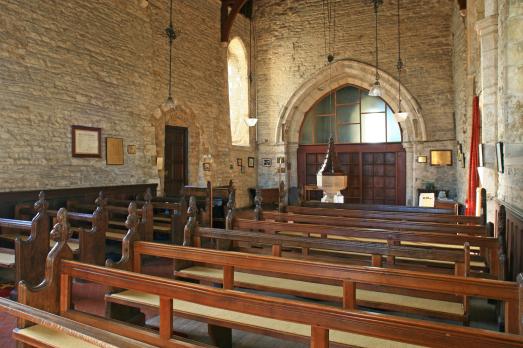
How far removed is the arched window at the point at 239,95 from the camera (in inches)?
459

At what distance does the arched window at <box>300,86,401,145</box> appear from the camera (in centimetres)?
1095

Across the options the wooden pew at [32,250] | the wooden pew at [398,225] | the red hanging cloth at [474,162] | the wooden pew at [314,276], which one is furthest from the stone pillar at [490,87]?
the wooden pew at [32,250]

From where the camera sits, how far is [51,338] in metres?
1.94

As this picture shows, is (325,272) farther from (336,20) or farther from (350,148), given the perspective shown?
(336,20)

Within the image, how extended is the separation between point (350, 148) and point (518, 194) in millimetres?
7781

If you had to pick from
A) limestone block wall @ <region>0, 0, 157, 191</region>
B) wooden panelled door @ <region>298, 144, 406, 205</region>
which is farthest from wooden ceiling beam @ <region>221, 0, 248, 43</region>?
wooden panelled door @ <region>298, 144, 406, 205</region>

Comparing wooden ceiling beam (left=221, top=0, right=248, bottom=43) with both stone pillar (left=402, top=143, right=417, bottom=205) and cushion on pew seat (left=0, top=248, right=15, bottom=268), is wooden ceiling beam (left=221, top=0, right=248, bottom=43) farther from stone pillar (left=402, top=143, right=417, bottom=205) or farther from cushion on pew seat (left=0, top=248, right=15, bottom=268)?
cushion on pew seat (left=0, top=248, right=15, bottom=268)

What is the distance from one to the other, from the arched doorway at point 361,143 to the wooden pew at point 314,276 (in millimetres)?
8705

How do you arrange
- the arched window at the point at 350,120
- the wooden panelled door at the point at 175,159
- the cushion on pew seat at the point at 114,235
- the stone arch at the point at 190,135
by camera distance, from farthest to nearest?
the arched window at the point at 350,120 → the wooden panelled door at the point at 175,159 → the stone arch at the point at 190,135 → the cushion on pew seat at the point at 114,235

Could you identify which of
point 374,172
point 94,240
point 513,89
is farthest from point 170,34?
point 513,89

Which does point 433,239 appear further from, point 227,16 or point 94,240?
point 227,16

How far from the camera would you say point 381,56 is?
417 inches

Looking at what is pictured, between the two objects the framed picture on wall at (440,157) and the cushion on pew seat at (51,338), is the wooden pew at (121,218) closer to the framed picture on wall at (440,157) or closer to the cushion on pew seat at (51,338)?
the cushion on pew seat at (51,338)

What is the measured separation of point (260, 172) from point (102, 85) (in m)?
5.86
